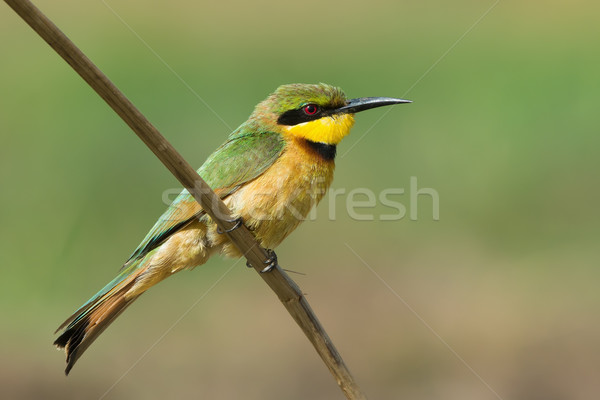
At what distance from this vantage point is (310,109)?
8.39ft

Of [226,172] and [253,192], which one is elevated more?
[226,172]

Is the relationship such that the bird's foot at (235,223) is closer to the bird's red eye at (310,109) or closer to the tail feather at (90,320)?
the tail feather at (90,320)

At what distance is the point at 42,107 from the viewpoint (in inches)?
184

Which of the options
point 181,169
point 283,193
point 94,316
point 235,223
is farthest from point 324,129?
point 181,169

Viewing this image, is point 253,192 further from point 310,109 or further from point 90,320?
point 90,320

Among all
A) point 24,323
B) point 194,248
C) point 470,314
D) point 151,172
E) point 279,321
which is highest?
point 151,172

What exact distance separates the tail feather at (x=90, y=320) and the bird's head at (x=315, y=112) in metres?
0.79

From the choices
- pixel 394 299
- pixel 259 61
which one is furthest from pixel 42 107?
pixel 394 299

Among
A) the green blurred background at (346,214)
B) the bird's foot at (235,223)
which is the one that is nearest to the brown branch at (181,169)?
the bird's foot at (235,223)

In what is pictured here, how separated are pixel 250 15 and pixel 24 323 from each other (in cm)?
363

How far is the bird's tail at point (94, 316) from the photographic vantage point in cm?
210

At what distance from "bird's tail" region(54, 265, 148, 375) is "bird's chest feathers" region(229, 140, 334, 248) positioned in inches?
16.4

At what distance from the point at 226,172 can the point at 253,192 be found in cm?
14

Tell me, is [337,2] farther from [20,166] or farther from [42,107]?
[20,166]
